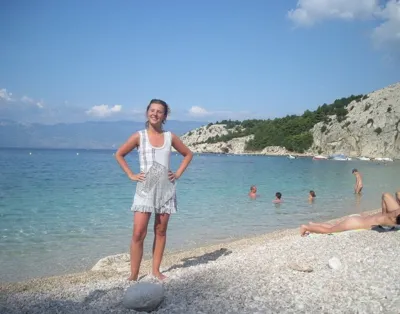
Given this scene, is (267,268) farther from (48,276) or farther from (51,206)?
(51,206)

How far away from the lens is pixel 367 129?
348 ft

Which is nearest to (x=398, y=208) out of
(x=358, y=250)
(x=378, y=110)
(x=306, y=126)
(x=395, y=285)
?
(x=358, y=250)

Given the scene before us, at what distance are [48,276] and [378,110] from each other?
4438 inches

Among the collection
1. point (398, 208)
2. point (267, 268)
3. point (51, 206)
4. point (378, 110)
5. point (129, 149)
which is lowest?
point (51, 206)

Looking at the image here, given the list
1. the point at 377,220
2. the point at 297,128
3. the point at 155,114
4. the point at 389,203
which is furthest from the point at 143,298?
the point at 297,128

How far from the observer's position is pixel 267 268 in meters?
5.90

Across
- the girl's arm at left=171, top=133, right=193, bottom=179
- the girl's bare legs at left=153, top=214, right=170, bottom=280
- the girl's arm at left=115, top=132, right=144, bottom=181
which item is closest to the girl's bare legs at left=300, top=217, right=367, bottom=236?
the girl's arm at left=171, top=133, right=193, bottom=179

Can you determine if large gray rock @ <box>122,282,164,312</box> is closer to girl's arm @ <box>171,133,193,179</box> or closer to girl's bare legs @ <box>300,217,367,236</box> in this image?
girl's arm @ <box>171,133,193,179</box>

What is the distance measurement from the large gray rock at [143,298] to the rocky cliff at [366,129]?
10862 cm

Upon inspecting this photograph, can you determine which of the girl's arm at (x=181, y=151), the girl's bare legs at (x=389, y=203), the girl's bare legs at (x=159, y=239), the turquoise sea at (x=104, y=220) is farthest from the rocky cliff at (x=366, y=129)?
the girl's bare legs at (x=159, y=239)

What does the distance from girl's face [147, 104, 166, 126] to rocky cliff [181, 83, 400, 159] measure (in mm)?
107463

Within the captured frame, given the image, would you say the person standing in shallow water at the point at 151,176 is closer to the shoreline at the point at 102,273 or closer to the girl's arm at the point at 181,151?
the girl's arm at the point at 181,151

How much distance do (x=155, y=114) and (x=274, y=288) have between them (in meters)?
2.93

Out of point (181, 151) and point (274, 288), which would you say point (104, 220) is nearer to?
point (181, 151)
